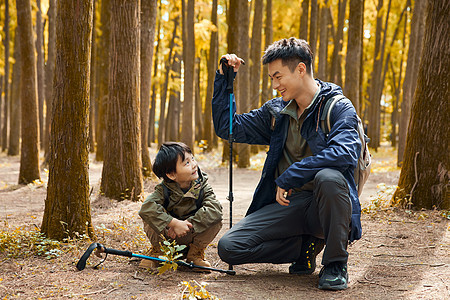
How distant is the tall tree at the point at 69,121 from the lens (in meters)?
4.41

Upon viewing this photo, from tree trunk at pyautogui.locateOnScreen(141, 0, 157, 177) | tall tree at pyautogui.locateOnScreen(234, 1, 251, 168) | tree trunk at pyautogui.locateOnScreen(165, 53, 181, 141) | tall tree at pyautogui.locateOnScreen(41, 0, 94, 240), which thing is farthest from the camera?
tree trunk at pyautogui.locateOnScreen(165, 53, 181, 141)

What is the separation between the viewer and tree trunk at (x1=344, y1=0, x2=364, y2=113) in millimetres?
11523

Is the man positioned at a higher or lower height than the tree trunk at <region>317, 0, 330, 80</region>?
lower

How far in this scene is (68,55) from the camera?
443cm

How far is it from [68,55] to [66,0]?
1.69ft

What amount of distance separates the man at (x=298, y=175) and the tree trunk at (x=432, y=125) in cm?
268

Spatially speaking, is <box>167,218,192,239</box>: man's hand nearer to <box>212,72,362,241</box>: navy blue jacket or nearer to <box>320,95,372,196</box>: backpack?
<box>212,72,362,241</box>: navy blue jacket

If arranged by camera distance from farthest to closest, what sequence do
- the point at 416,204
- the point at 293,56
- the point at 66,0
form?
the point at 416,204 → the point at 66,0 → the point at 293,56

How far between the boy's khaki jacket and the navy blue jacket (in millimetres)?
460

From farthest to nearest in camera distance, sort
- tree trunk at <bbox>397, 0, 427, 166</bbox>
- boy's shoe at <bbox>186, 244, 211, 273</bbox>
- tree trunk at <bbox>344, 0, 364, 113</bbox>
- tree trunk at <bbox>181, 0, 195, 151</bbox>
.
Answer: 1. tree trunk at <bbox>181, 0, 195, 151</bbox>
2. tree trunk at <bbox>397, 0, 427, 166</bbox>
3. tree trunk at <bbox>344, 0, 364, 113</bbox>
4. boy's shoe at <bbox>186, 244, 211, 273</bbox>

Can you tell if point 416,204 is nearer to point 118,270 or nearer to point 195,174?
point 195,174

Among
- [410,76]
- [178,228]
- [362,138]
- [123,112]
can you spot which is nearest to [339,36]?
[410,76]

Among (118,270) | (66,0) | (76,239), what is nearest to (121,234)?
(76,239)

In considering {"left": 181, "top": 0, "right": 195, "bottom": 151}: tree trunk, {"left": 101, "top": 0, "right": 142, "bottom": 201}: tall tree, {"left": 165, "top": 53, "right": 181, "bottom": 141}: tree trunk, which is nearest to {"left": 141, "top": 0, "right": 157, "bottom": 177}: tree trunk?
{"left": 101, "top": 0, "right": 142, "bottom": 201}: tall tree
